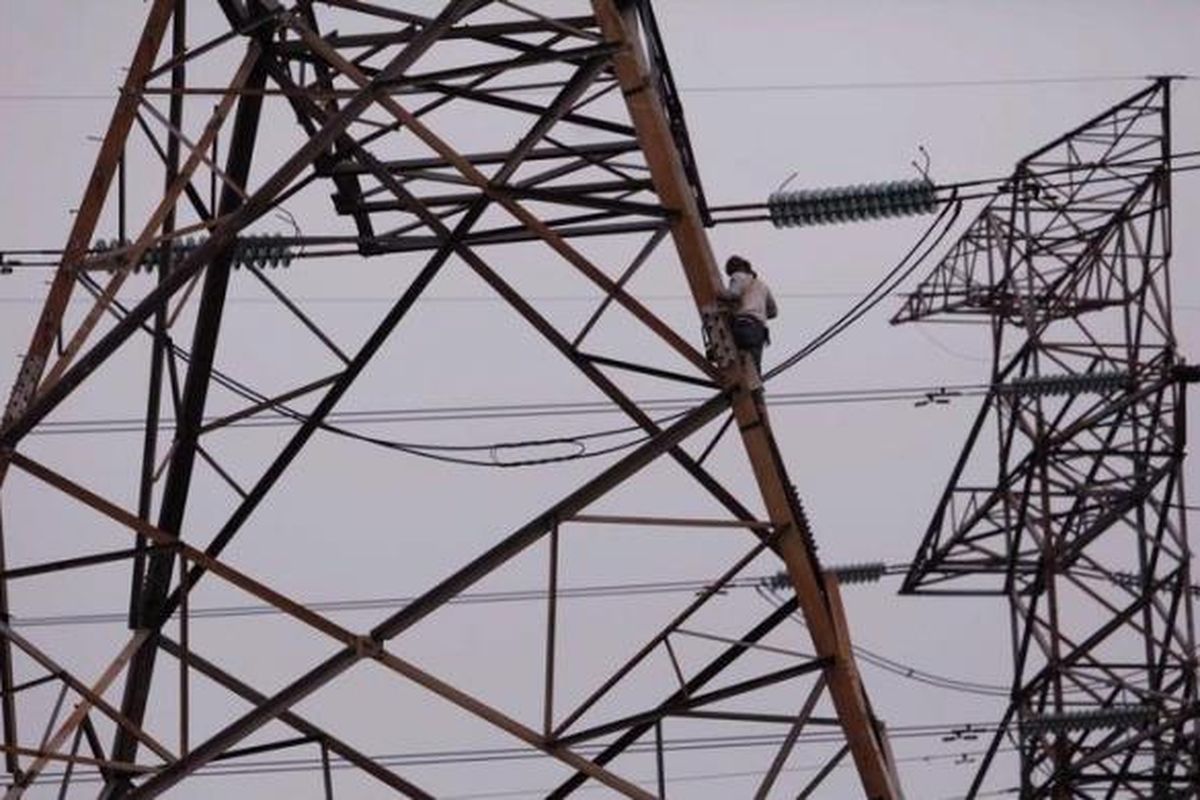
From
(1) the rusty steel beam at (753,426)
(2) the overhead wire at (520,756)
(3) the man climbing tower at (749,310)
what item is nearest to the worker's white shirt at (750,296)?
(3) the man climbing tower at (749,310)

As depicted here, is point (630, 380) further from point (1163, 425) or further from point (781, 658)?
point (1163, 425)

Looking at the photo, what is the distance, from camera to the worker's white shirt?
1116 centimetres

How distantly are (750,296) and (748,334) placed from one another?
1.45ft

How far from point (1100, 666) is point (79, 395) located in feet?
33.6

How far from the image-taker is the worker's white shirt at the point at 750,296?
36.6 ft

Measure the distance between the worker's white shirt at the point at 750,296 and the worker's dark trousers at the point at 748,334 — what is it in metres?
0.05

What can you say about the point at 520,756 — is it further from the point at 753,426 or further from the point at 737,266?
the point at 753,426

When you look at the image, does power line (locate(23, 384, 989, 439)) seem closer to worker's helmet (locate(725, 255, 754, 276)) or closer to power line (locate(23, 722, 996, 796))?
power line (locate(23, 722, 996, 796))

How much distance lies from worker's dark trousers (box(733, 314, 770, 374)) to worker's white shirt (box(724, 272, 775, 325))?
0.05 m

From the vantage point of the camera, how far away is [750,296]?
1141 centimetres

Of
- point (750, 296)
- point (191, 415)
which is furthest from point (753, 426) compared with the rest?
point (191, 415)

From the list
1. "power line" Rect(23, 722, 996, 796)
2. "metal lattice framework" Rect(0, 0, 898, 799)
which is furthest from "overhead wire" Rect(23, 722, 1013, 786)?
"metal lattice framework" Rect(0, 0, 898, 799)

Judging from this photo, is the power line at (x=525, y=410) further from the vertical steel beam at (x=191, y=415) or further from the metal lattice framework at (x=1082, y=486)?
the vertical steel beam at (x=191, y=415)

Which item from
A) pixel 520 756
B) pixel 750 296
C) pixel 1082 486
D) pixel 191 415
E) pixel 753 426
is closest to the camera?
pixel 753 426
